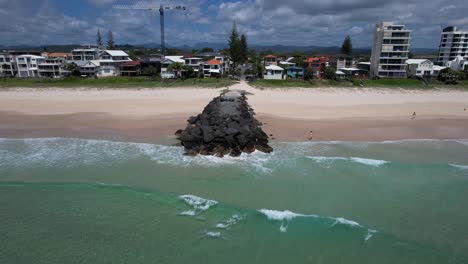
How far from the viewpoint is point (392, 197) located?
49.1ft

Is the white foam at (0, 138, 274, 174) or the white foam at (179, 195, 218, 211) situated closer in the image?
the white foam at (179, 195, 218, 211)

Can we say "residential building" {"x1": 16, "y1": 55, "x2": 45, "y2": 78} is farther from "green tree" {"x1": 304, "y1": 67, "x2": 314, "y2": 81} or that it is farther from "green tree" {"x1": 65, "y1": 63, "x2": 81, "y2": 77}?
"green tree" {"x1": 304, "y1": 67, "x2": 314, "y2": 81}

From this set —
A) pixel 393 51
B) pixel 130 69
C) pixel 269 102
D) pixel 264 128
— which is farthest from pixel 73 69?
pixel 393 51

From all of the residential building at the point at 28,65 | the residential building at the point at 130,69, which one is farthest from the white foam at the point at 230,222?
the residential building at the point at 28,65

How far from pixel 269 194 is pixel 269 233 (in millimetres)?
3005

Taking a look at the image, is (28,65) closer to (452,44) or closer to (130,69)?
(130,69)

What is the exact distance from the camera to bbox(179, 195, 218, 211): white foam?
549 inches

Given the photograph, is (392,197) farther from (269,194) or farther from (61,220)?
(61,220)

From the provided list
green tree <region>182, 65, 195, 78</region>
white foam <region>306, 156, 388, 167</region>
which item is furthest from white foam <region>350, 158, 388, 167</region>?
green tree <region>182, 65, 195, 78</region>

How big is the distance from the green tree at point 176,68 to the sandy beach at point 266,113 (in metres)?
12.6

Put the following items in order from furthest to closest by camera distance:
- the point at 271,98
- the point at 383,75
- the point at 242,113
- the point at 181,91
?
1. the point at 383,75
2. the point at 181,91
3. the point at 271,98
4. the point at 242,113

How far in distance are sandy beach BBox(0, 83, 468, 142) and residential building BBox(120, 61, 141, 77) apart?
15.9m

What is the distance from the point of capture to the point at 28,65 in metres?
65.1

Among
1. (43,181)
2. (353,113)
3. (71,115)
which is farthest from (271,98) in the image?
(43,181)
